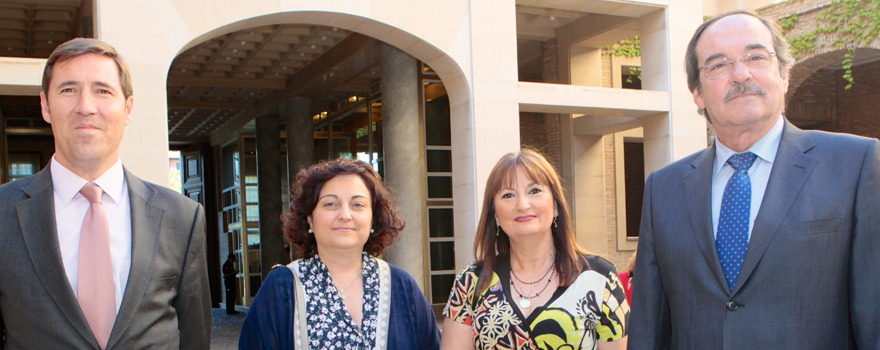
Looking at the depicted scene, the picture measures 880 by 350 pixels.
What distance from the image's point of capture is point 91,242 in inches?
93.4

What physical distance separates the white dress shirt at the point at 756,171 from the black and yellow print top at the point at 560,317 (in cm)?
81

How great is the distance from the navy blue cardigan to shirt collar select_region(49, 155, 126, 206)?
0.80m

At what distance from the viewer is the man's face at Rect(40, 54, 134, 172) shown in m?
2.40

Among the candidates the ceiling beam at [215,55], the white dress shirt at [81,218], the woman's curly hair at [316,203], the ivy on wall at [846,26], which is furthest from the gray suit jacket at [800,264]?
the ivy on wall at [846,26]

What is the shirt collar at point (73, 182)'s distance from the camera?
2447 mm

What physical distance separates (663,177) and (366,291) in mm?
1404

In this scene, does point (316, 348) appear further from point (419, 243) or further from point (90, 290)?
point (419, 243)

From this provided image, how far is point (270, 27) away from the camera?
1280cm

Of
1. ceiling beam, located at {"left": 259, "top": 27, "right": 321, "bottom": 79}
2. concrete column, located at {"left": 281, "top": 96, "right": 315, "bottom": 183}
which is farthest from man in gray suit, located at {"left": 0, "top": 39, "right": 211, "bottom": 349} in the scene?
concrete column, located at {"left": 281, "top": 96, "right": 315, "bottom": 183}

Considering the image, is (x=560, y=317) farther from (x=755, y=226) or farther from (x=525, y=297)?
(x=755, y=226)

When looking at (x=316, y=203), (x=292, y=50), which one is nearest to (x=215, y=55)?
(x=292, y=50)

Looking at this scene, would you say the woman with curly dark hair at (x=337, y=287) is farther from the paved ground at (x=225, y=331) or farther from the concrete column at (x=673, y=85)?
the concrete column at (x=673, y=85)

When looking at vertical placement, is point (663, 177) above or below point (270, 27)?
below

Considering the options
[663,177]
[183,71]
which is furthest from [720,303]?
[183,71]
